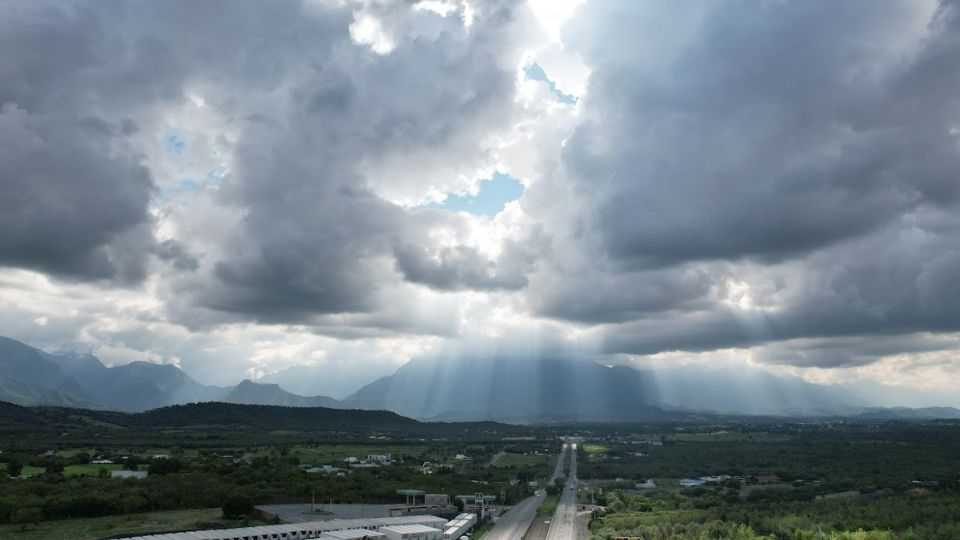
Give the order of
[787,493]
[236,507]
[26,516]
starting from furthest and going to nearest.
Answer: [787,493] < [236,507] < [26,516]

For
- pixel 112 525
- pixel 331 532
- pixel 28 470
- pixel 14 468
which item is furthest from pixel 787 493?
pixel 28 470

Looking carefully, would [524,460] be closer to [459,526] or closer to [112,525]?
[459,526]

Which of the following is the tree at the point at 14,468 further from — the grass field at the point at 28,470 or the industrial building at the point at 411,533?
the industrial building at the point at 411,533

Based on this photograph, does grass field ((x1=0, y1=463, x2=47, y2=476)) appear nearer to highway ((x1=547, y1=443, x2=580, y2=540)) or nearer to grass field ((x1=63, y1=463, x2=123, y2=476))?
grass field ((x1=63, y1=463, x2=123, y2=476))

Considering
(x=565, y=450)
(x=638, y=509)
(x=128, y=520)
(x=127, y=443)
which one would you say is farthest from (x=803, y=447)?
(x=127, y=443)

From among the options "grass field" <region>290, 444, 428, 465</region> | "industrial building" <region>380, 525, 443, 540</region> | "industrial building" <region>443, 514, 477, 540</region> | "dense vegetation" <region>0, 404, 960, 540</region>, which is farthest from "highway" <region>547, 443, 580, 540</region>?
"grass field" <region>290, 444, 428, 465</region>

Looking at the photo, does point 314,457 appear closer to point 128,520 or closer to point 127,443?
point 127,443
